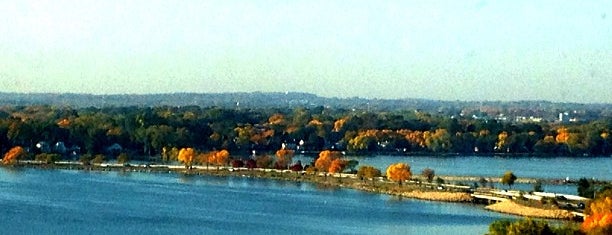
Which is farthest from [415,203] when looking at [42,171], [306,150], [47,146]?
[306,150]

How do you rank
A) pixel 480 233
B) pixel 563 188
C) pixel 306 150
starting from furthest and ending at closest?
pixel 306 150
pixel 563 188
pixel 480 233

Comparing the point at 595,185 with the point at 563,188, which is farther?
the point at 563,188

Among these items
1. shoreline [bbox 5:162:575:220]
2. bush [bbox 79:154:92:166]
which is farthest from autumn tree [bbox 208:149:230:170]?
bush [bbox 79:154:92:166]

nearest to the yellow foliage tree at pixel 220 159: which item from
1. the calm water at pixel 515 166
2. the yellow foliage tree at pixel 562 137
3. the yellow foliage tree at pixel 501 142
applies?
the calm water at pixel 515 166

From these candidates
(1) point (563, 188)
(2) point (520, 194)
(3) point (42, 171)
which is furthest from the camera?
(3) point (42, 171)

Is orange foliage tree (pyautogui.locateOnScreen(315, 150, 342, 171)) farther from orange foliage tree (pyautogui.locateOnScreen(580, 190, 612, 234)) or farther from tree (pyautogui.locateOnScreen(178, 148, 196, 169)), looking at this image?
orange foliage tree (pyautogui.locateOnScreen(580, 190, 612, 234))

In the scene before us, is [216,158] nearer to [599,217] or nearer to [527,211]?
[527,211]

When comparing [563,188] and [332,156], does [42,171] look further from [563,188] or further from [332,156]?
[563,188]
